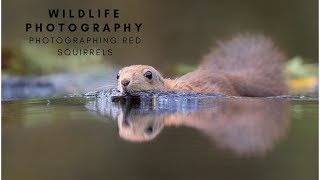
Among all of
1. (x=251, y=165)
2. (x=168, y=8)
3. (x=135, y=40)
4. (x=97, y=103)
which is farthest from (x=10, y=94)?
(x=251, y=165)

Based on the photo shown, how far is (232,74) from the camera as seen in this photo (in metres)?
2.96

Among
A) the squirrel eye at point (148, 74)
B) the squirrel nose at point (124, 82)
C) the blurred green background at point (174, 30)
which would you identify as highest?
the blurred green background at point (174, 30)

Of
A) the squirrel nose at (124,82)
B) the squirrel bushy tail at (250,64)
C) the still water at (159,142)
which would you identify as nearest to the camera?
the still water at (159,142)

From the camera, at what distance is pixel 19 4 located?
2635 mm

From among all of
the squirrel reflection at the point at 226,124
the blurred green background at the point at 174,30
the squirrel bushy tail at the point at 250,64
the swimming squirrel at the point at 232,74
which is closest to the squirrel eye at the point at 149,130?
the squirrel reflection at the point at 226,124

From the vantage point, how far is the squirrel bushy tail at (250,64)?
281 centimetres

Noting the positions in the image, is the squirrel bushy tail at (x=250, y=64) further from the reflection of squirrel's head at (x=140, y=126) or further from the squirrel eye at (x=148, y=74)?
the reflection of squirrel's head at (x=140, y=126)

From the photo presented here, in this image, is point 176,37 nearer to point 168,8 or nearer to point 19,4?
point 168,8

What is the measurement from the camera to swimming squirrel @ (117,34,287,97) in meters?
2.64

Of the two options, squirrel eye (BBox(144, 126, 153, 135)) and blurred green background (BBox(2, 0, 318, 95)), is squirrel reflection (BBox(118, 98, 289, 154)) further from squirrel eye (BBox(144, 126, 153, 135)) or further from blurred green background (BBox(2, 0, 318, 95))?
blurred green background (BBox(2, 0, 318, 95))

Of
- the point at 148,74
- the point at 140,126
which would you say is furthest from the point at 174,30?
the point at 140,126

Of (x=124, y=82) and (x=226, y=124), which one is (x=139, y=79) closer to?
→ (x=124, y=82)

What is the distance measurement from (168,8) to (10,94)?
27.3 inches

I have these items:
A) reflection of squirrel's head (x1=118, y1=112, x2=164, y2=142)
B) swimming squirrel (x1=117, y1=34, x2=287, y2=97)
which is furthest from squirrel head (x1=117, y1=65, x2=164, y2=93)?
reflection of squirrel's head (x1=118, y1=112, x2=164, y2=142)
